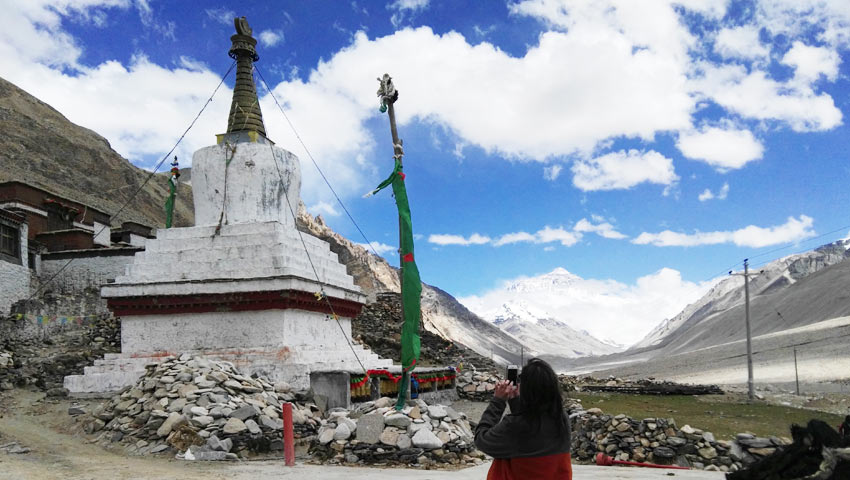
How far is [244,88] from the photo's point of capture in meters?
17.3

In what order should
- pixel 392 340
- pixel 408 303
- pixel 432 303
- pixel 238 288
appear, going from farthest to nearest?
pixel 432 303
pixel 392 340
pixel 238 288
pixel 408 303

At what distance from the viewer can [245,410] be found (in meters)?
11.1

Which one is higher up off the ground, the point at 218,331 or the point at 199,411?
the point at 218,331

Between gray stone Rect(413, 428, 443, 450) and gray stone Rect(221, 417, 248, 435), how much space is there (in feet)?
9.39

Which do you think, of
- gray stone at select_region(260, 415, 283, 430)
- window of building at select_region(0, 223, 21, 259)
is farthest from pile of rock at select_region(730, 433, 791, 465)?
window of building at select_region(0, 223, 21, 259)

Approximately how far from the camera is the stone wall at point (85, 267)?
2522 cm

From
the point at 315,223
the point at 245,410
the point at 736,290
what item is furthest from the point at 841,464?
the point at 736,290

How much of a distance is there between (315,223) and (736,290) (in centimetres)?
9169

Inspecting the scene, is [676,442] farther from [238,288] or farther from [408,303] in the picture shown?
[238,288]

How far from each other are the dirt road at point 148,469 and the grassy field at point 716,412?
617 centimetres

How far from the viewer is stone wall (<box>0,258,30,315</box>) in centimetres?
2223

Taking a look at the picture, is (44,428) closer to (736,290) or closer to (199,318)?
(199,318)

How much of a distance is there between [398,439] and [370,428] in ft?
1.50

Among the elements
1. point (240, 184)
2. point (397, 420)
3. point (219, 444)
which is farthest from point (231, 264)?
point (397, 420)
